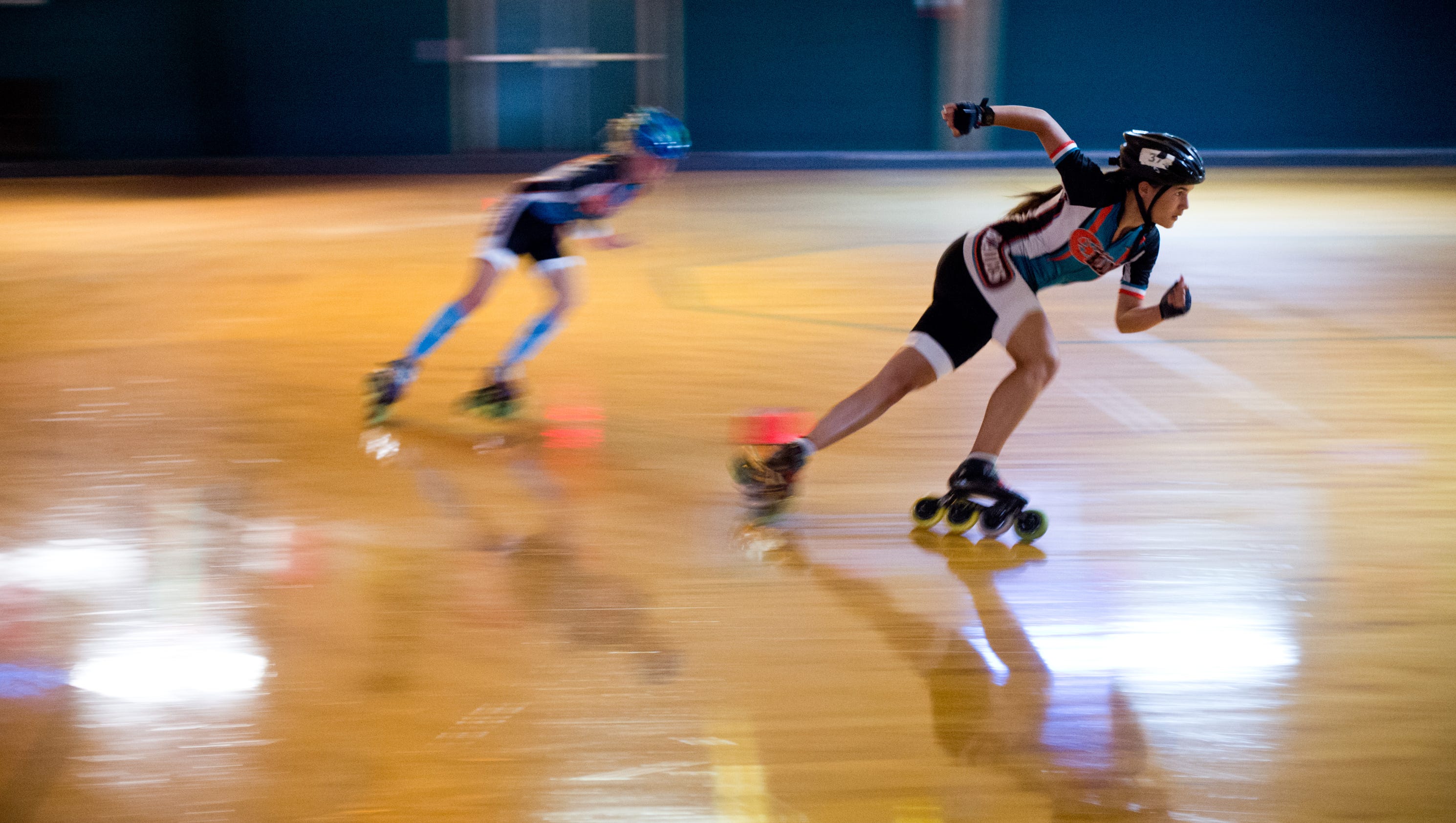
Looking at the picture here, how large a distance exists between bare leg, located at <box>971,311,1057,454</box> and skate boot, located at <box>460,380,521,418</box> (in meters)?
2.29

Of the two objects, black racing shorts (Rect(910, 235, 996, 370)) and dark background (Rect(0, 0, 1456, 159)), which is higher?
dark background (Rect(0, 0, 1456, 159))

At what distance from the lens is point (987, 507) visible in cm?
418

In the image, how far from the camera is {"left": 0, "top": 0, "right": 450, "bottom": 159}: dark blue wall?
16.4 meters

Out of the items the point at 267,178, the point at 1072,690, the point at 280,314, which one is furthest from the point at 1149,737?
the point at 267,178

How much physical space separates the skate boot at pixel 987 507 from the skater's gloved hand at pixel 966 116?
1.07m

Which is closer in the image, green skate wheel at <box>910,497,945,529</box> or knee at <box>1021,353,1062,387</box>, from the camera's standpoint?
knee at <box>1021,353,1062,387</box>

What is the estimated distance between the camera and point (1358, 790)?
8.71 ft

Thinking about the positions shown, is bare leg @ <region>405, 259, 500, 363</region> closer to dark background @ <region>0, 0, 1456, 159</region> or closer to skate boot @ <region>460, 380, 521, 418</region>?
skate boot @ <region>460, 380, 521, 418</region>

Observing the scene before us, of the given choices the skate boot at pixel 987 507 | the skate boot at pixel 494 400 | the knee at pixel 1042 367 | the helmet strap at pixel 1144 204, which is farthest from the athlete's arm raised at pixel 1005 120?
the skate boot at pixel 494 400

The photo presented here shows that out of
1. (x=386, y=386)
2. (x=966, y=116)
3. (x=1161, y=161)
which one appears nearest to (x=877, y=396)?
(x=966, y=116)

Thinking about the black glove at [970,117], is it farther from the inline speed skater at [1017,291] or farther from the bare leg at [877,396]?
the bare leg at [877,396]

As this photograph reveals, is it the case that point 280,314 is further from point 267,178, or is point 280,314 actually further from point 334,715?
point 267,178

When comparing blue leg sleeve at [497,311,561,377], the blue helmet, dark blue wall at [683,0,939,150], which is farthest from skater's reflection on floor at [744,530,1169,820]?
dark blue wall at [683,0,939,150]

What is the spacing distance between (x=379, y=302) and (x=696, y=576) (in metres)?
4.94
